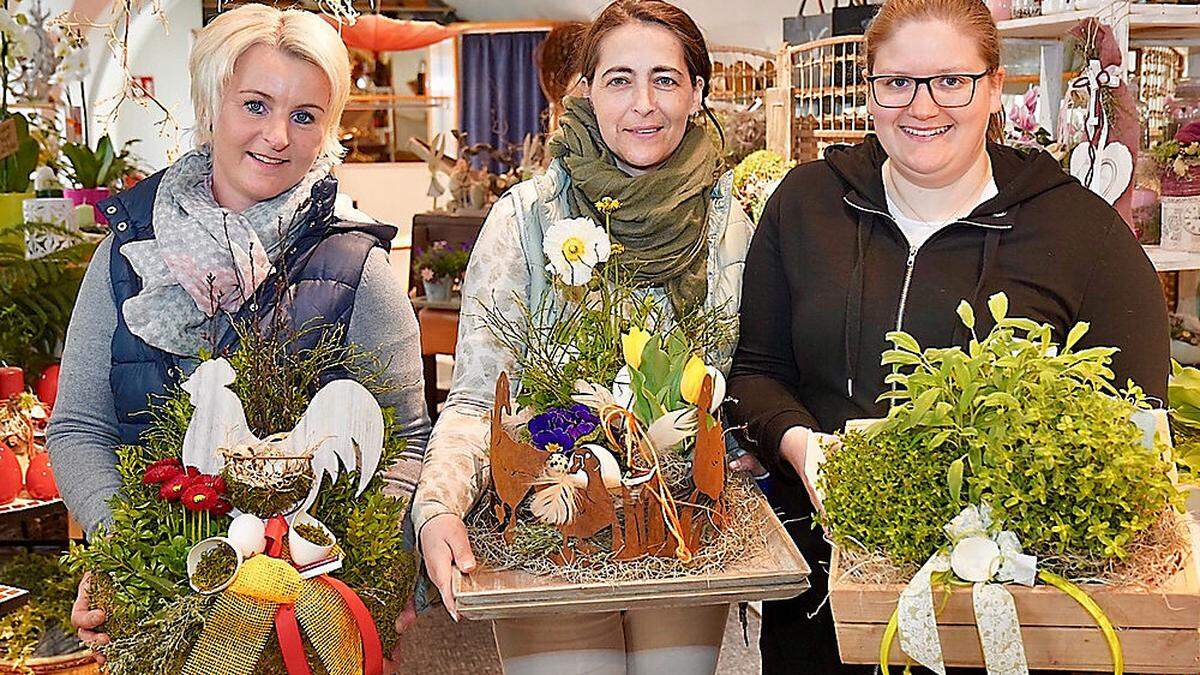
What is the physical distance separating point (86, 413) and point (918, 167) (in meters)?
1.25

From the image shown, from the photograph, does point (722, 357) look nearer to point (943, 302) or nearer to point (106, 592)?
point (943, 302)

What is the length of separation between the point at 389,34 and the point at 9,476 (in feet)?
21.0

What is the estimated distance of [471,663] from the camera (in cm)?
348

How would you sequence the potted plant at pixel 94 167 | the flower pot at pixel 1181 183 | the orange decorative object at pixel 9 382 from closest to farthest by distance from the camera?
the flower pot at pixel 1181 183 → the orange decorative object at pixel 9 382 → the potted plant at pixel 94 167

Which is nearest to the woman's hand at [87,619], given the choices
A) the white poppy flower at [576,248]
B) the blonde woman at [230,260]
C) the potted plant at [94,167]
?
the blonde woman at [230,260]

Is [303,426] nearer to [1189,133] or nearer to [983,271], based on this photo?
[983,271]

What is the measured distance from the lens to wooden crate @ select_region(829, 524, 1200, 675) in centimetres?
133

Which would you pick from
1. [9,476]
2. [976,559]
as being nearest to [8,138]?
[9,476]

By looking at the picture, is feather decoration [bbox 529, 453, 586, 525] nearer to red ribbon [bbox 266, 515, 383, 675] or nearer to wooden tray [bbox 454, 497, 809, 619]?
wooden tray [bbox 454, 497, 809, 619]

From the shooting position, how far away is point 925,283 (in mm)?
1858

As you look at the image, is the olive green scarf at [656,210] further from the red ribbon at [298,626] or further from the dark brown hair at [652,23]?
the red ribbon at [298,626]

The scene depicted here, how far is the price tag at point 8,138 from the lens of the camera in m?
3.24

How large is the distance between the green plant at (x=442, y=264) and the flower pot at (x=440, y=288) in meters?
0.01

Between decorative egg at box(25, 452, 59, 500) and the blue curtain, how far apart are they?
866cm
